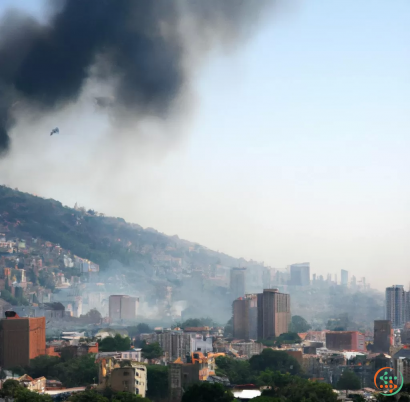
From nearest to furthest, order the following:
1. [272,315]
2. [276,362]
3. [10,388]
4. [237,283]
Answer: [10,388]
[276,362]
[272,315]
[237,283]

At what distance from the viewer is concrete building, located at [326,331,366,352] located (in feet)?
116

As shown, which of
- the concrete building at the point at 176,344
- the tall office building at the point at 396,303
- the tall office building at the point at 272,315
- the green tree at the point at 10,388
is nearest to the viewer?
the green tree at the point at 10,388

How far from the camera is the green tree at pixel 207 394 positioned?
16438mm

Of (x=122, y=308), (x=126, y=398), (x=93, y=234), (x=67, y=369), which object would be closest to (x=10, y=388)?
(x=126, y=398)

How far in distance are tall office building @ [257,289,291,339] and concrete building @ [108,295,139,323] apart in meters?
17.8

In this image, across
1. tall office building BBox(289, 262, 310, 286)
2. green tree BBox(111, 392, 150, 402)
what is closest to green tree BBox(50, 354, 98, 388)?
green tree BBox(111, 392, 150, 402)

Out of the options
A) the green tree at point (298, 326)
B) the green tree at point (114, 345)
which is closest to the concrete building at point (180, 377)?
the green tree at point (114, 345)

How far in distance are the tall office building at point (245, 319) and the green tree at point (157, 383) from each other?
21.5 meters

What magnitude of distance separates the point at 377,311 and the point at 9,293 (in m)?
19.5

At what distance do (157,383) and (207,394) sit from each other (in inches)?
117

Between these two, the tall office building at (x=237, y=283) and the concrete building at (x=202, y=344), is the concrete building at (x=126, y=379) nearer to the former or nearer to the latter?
the concrete building at (x=202, y=344)

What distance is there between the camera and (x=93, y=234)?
84.2 meters

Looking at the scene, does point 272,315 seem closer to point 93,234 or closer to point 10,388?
point 10,388

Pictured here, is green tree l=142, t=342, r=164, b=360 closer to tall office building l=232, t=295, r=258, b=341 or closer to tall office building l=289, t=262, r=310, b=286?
tall office building l=232, t=295, r=258, b=341
